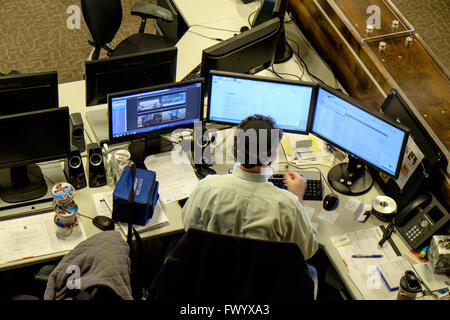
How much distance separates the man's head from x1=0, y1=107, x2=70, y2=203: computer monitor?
0.90 meters

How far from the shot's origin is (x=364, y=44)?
3.34 metres

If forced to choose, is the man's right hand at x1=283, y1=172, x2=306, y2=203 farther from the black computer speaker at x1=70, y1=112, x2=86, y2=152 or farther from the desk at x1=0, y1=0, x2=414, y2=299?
the black computer speaker at x1=70, y1=112, x2=86, y2=152

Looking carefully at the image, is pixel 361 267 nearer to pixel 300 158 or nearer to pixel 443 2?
pixel 300 158

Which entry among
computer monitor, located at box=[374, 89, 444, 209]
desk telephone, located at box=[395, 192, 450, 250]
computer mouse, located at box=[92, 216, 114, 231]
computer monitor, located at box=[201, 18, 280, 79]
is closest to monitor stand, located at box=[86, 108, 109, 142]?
computer mouse, located at box=[92, 216, 114, 231]

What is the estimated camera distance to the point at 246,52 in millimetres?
3168

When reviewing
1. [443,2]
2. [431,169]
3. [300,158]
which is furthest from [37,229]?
[443,2]

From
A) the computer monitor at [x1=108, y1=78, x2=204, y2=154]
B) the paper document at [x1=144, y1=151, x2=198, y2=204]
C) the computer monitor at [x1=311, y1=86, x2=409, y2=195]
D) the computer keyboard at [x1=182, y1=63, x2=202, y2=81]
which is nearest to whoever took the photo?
the computer monitor at [x1=311, y1=86, x2=409, y2=195]

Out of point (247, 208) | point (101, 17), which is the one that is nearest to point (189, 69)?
point (101, 17)

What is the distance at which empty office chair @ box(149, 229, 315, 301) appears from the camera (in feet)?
6.73

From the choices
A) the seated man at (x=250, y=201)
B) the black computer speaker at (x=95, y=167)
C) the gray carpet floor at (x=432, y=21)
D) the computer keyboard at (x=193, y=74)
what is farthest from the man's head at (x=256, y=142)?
the gray carpet floor at (x=432, y=21)

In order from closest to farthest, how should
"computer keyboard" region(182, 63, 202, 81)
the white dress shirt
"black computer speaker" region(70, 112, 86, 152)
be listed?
the white dress shirt, "black computer speaker" region(70, 112, 86, 152), "computer keyboard" region(182, 63, 202, 81)

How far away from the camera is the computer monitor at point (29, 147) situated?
104 inches

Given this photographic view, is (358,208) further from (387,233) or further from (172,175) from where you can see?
(172,175)

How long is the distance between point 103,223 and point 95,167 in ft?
1.11
